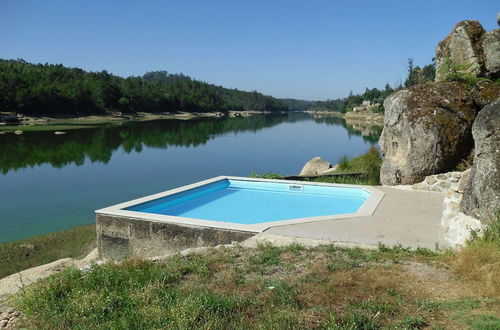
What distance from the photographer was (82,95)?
6706 centimetres

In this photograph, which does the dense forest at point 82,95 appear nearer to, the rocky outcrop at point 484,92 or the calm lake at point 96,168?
the calm lake at point 96,168

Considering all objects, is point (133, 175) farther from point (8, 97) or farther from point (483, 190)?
point (8, 97)

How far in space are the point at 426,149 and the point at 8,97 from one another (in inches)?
2256

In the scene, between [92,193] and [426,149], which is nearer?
[426,149]

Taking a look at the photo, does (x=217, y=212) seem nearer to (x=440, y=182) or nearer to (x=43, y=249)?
(x=43, y=249)

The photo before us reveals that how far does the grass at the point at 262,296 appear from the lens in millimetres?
3350

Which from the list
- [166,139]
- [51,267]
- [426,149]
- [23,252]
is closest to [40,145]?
[166,139]

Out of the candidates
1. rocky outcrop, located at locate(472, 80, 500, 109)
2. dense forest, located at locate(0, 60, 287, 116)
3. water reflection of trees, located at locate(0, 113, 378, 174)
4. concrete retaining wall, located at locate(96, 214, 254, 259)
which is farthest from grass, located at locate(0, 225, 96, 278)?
dense forest, located at locate(0, 60, 287, 116)

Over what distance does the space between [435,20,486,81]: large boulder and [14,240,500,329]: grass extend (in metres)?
8.44

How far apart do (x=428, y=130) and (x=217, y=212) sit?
18.5 ft

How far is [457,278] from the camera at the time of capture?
432cm

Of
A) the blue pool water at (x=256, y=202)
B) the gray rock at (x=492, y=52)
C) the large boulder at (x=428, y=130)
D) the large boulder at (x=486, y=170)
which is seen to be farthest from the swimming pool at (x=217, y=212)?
the gray rock at (x=492, y=52)

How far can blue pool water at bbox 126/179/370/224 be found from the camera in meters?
9.71

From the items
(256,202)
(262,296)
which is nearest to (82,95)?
(256,202)
